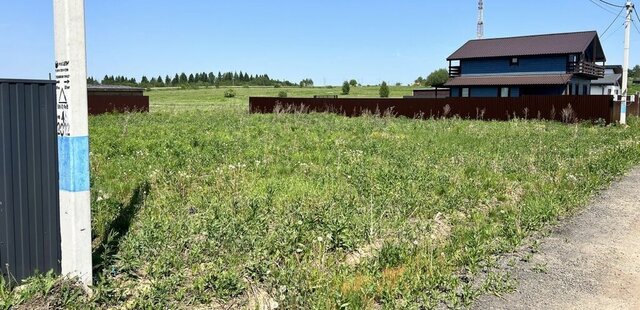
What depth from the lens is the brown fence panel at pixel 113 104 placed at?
30.8m

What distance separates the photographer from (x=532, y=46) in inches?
1534

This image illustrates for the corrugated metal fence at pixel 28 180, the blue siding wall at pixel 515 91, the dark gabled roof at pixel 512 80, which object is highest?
the dark gabled roof at pixel 512 80

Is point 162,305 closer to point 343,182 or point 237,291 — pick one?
point 237,291

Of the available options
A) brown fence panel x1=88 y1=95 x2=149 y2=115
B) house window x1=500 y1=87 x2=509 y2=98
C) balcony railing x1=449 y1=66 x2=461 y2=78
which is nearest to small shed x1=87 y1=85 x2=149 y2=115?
brown fence panel x1=88 y1=95 x2=149 y2=115

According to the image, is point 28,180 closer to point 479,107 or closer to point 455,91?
point 479,107

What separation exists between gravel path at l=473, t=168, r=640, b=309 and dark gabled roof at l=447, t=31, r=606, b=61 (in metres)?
33.7

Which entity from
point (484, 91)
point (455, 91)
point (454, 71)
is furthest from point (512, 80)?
point (454, 71)

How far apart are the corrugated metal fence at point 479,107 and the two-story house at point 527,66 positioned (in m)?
12.3

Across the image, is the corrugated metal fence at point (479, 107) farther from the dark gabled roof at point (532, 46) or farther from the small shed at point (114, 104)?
the dark gabled roof at point (532, 46)

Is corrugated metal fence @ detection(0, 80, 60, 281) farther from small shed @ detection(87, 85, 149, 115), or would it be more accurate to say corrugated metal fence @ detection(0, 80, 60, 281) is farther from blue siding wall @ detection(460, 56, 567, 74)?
blue siding wall @ detection(460, 56, 567, 74)

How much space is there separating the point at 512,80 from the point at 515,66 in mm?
1743

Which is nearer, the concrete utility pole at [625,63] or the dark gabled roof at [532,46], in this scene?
the concrete utility pole at [625,63]

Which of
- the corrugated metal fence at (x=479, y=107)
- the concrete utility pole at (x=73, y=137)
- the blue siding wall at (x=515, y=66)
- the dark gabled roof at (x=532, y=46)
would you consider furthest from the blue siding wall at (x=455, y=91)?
the concrete utility pole at (x=73, y=137)

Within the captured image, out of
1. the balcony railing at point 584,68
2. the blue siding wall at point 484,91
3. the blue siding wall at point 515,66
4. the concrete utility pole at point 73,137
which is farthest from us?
the blue siding wall at point 484,91
